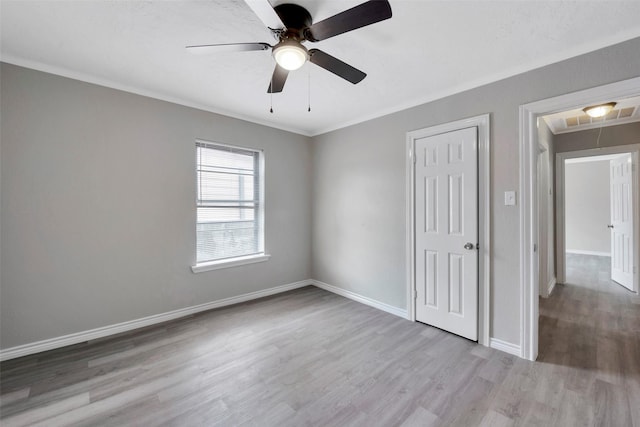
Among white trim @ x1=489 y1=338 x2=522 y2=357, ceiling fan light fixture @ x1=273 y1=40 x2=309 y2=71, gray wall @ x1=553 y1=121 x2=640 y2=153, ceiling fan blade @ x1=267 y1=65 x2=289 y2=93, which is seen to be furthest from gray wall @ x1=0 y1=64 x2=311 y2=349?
gray wall @ x1=553 y1=121 x2=640 y2=153

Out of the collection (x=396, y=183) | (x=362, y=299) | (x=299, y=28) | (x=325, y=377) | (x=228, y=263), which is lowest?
(x=325, y=377)

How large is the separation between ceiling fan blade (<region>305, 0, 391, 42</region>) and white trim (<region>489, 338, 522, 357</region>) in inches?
108

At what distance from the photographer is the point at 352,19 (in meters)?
1.37

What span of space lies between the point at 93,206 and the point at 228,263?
5.00 feet

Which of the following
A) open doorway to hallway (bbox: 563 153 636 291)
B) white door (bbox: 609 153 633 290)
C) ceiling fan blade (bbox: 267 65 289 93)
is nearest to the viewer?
ceiling fan blade (bbox: 267 65 289 93)

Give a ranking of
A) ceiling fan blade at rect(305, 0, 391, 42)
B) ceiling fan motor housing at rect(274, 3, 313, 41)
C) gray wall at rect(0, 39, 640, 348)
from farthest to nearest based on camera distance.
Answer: gray wall at rect(0, 39, 640, 348) → ceiling fan motor housing at rect(274, 3, 313, 41) → ceiling fan blade at rect(305, 0, 391, 42)

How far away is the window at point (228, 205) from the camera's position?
3.32m

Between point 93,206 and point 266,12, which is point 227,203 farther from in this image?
point 266,12

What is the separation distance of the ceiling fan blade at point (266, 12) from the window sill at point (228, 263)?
2711mm

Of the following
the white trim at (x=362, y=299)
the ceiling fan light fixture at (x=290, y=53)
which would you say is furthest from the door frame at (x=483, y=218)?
the ceiling fan light fixture at (x=290, y=53)

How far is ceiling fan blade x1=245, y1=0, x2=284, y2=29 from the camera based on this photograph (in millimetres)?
1294

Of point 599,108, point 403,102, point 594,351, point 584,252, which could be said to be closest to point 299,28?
point 403,102

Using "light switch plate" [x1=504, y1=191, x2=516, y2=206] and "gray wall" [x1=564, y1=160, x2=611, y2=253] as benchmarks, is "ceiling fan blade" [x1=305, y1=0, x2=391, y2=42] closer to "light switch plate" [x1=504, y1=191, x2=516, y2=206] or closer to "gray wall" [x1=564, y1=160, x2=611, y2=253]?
"light switch plate" [x1=504, y1=191, x2=516, y2=206]

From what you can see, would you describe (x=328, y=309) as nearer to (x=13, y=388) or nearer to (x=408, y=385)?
(x=408, y=385)
